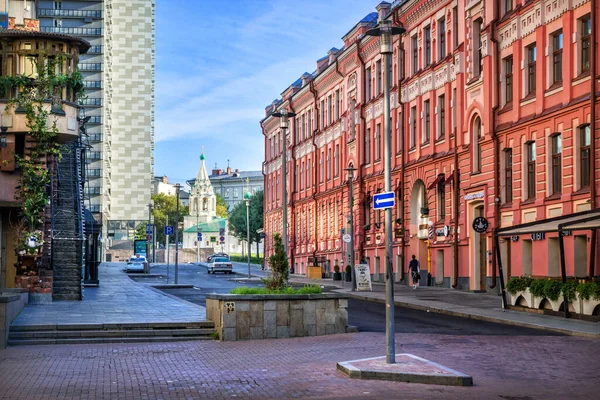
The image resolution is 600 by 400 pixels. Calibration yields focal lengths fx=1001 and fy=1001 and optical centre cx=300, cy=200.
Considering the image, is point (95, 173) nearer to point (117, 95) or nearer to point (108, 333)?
point (117, 95)

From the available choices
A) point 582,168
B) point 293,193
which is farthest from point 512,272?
point 293,193

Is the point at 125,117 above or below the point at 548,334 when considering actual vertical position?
above

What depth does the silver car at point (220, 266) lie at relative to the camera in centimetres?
8138

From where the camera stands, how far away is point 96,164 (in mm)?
129500

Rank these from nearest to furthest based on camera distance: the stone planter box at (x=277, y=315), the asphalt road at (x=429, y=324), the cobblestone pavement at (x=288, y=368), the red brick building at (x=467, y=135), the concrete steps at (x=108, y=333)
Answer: the cobblestone pavement at (x=288, y=368) → the concrete steps at (x=108, y=333) → the stone planter box at (x=277, y=315) → the asphalt road at (x=429, y=324) → the red brick building at (x=467, y=135)

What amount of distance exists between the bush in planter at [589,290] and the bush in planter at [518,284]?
12.0 feet

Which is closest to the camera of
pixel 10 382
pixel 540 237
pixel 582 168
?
pixel 10 382

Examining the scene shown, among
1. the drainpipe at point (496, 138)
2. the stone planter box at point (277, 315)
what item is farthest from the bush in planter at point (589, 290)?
the drainpipe at point (496, 138)

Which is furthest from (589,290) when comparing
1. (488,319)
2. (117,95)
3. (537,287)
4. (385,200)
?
(117,95)

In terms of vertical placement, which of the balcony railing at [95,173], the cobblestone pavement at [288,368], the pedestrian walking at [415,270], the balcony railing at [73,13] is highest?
the balcony railing at [73,13]

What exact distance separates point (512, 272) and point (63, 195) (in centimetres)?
1762

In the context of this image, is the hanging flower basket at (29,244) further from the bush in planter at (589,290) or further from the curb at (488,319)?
the bush in planter at (589,290)

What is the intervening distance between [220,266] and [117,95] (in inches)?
2881

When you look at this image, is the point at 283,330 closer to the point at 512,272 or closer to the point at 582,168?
the point at 582,168
